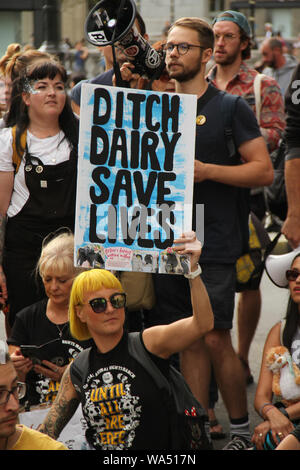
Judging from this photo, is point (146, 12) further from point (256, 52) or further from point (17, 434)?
point (17, 434)

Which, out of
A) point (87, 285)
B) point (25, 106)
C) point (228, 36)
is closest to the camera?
point (87, 285)

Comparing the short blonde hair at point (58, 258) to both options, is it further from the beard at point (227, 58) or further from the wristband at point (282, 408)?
the beard at point (227, 58)

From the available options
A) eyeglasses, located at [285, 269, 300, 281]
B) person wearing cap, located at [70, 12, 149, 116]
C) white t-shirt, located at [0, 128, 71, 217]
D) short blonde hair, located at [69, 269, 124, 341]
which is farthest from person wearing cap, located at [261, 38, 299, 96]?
short blonde hair, located at [69, 269, 124, 341]

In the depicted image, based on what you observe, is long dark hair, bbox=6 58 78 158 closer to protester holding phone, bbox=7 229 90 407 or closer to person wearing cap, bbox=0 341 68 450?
protester holding phone, bbox=7 229 90 407

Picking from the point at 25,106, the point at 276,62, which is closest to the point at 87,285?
the point at 25,106

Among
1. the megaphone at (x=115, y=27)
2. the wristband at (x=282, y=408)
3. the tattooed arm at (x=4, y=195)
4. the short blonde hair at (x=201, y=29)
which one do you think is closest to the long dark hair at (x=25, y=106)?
the tattooed arm at (x=4, y=195)

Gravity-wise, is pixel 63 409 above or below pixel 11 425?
below

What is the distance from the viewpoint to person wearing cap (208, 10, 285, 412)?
5.50m

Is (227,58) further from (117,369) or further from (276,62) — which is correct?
(276,62)

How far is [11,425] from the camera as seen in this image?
3.08 m

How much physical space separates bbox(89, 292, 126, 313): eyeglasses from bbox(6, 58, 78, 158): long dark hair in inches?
47.3

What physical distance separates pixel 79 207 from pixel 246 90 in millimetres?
2039

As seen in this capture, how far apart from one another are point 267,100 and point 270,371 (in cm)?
191

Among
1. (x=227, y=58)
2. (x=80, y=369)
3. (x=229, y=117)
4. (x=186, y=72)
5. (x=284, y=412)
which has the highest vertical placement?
(x=227, y=58)
